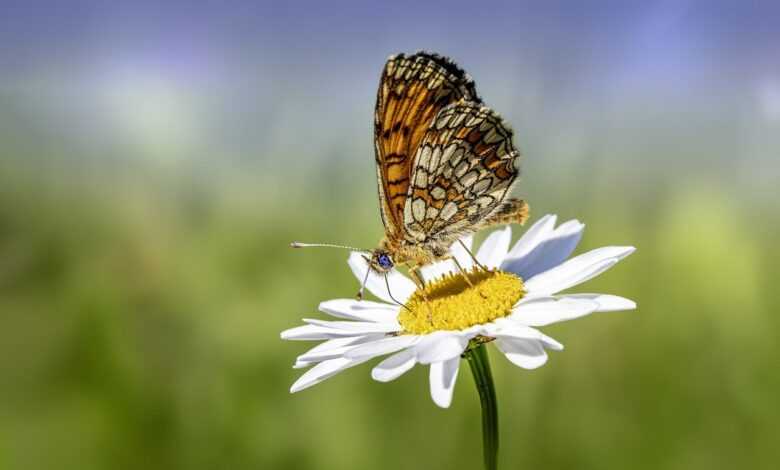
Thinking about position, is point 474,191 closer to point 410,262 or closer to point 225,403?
point 410,262

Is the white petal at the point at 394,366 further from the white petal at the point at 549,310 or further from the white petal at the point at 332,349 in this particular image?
the white petal at the point at 549,310

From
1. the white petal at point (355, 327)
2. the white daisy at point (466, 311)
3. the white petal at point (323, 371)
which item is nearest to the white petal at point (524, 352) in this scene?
the white daisy at point (466, 311)

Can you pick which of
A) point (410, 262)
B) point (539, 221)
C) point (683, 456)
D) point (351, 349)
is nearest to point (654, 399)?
point (683, 456)

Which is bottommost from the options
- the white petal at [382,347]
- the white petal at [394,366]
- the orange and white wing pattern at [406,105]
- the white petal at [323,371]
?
the white petal at [323,371]

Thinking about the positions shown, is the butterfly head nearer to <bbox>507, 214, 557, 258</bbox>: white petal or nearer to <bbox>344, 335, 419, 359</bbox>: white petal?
<bbox>344, 335, 419, 359</bbox>: white petal

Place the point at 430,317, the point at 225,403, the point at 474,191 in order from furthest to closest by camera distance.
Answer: the point at 225,403, the point at 474,191, the point at 430,317

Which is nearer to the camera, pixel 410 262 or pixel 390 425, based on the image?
pixel 410 262

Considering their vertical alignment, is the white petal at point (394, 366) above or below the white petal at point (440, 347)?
below

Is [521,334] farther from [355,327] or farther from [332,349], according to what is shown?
[355,327]
